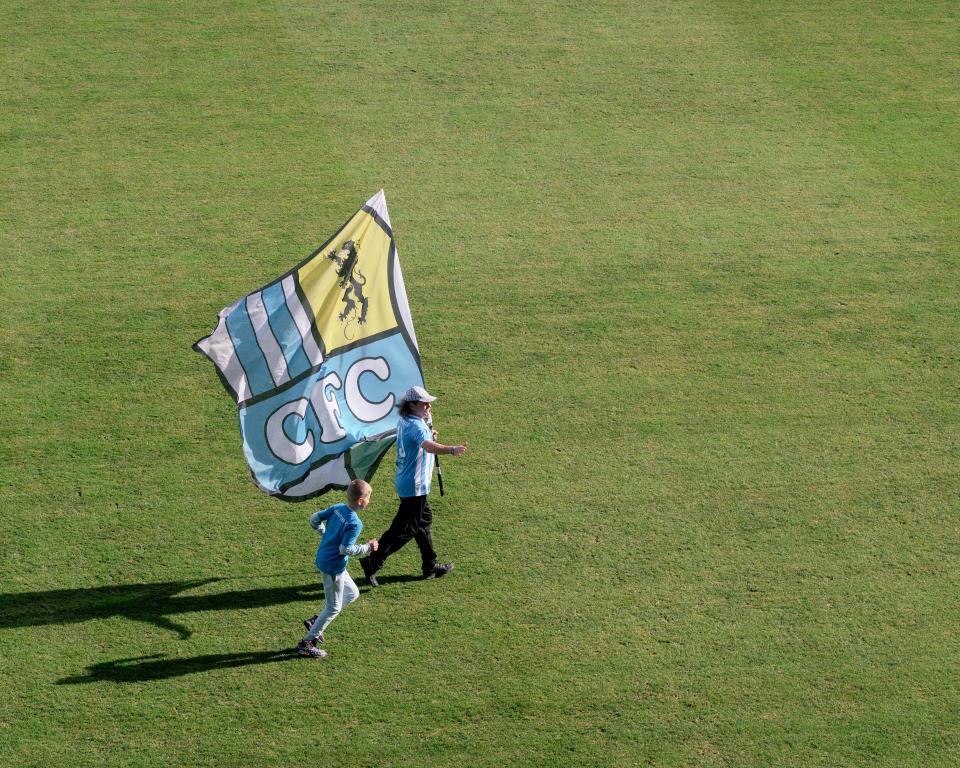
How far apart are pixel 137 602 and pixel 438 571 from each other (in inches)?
103

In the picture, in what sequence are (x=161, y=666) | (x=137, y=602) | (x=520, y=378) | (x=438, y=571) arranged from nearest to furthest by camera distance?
1. (x=161, y=666)
2. (x=137, y=602)
3. (x=438, y=571)
4. (x=520, y=378)

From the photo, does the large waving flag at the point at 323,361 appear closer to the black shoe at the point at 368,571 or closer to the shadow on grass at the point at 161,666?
the black shoe at the point at 368,571

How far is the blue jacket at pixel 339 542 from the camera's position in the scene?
930 centimetres

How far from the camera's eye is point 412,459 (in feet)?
33.1

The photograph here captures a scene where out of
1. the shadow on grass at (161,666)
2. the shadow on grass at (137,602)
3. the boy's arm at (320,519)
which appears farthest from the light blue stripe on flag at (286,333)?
the shadow on grass at (161,666)

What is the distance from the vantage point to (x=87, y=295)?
14.1 meters

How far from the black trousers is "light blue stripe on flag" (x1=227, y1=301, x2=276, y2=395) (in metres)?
1.59

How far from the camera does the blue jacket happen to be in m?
9.30

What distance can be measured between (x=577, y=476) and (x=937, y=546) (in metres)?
3.42

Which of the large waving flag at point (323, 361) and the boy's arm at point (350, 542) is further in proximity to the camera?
the large waving flag at point (323, 361)

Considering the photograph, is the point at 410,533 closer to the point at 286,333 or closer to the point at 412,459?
the point at 412,459

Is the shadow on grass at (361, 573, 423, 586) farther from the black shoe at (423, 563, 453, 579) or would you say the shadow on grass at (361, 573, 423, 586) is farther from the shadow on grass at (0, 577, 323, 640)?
the shadow on grass at (0, 577, 323, 640)

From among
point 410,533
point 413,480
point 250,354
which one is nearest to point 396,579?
point 410,533

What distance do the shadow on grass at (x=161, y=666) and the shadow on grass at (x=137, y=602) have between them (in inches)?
13.2
